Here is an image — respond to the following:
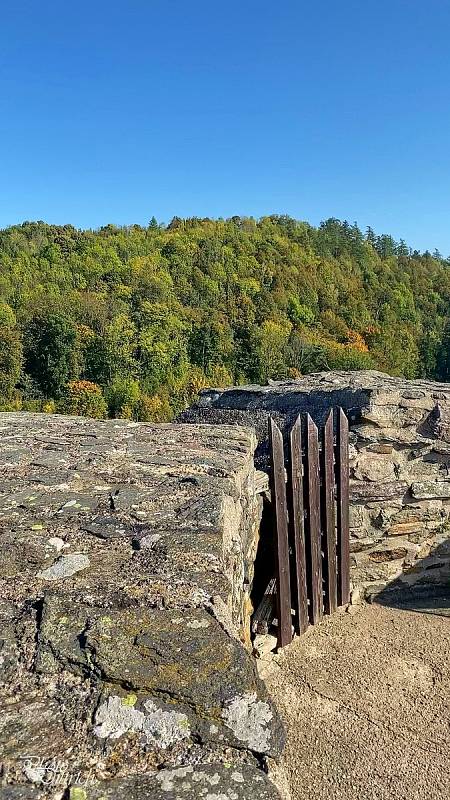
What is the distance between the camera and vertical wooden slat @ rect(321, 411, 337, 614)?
4.35 meters

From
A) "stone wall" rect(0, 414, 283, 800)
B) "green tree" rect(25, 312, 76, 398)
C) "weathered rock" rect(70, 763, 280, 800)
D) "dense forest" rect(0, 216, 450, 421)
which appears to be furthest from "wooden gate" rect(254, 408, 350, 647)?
"green tree" rect(25, 312, 76, 398)

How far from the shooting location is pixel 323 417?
17.5 ft

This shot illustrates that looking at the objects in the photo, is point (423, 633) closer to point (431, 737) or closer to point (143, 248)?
point (431, 737)

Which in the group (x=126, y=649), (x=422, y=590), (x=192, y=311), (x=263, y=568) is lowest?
(x=422, y=590)

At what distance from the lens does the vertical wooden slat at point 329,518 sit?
4.35m

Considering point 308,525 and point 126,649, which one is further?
point 308,525

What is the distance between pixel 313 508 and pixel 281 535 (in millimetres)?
407

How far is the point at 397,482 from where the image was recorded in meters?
5.02

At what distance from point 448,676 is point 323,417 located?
92.0 inches

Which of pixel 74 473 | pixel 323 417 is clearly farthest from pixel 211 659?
pixel 323 417

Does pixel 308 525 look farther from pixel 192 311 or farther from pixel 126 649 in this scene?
pixel 192 311

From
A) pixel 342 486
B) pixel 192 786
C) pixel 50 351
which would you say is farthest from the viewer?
pixel 50 351

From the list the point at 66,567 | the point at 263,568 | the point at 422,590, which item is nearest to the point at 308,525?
the point at 263,568

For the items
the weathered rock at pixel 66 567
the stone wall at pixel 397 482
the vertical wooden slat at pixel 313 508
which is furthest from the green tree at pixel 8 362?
the weathered rock at pixel 66 567
